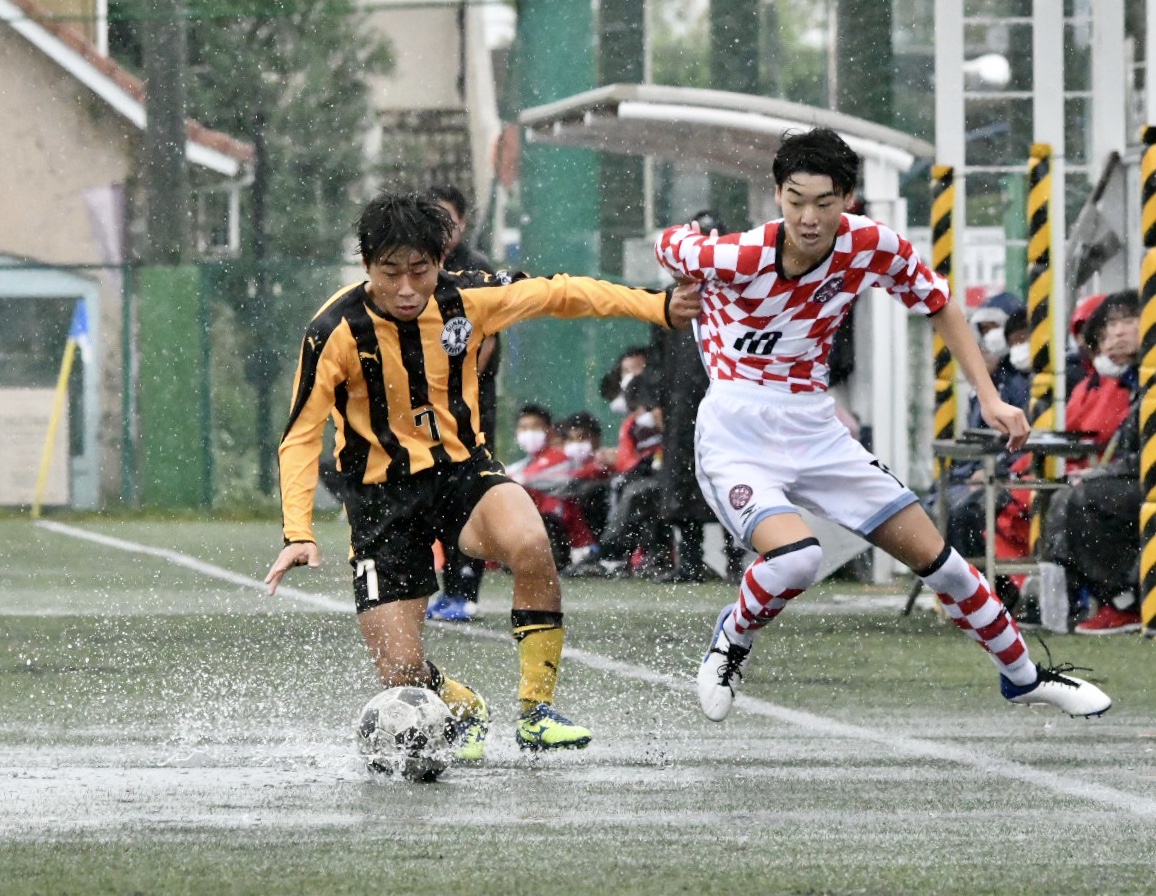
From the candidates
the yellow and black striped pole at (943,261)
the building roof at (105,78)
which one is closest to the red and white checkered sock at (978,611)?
the yellow and black striped pole at (943,261)

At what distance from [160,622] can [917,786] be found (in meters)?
6.19

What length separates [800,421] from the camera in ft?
23.9

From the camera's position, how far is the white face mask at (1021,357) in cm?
1292

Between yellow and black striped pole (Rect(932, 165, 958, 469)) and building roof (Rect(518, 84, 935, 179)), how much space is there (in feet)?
2.58

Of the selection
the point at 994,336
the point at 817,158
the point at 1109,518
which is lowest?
the point at 1109,518

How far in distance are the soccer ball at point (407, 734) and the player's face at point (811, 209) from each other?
1.69 meters

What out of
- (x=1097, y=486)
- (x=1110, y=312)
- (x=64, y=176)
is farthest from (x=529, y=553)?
(x=64, y=176)

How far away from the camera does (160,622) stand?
1180 centimetres

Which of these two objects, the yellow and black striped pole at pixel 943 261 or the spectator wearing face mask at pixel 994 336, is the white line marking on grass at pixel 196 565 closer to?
the yellow and black striped pole at pixel 943 261

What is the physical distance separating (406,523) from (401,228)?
85 cm


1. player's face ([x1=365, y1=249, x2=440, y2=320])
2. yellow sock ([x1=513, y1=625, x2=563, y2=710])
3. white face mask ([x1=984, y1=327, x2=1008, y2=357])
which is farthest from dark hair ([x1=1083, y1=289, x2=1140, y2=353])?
player's face ([x1=365, y1=249, x2=440, y2=320])

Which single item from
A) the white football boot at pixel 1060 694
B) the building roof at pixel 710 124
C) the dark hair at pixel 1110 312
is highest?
the building roof at pixel 710 124

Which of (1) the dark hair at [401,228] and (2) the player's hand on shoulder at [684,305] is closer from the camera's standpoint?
(1) the dark hair at [401,228]

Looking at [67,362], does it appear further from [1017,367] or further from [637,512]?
[1017,367]
